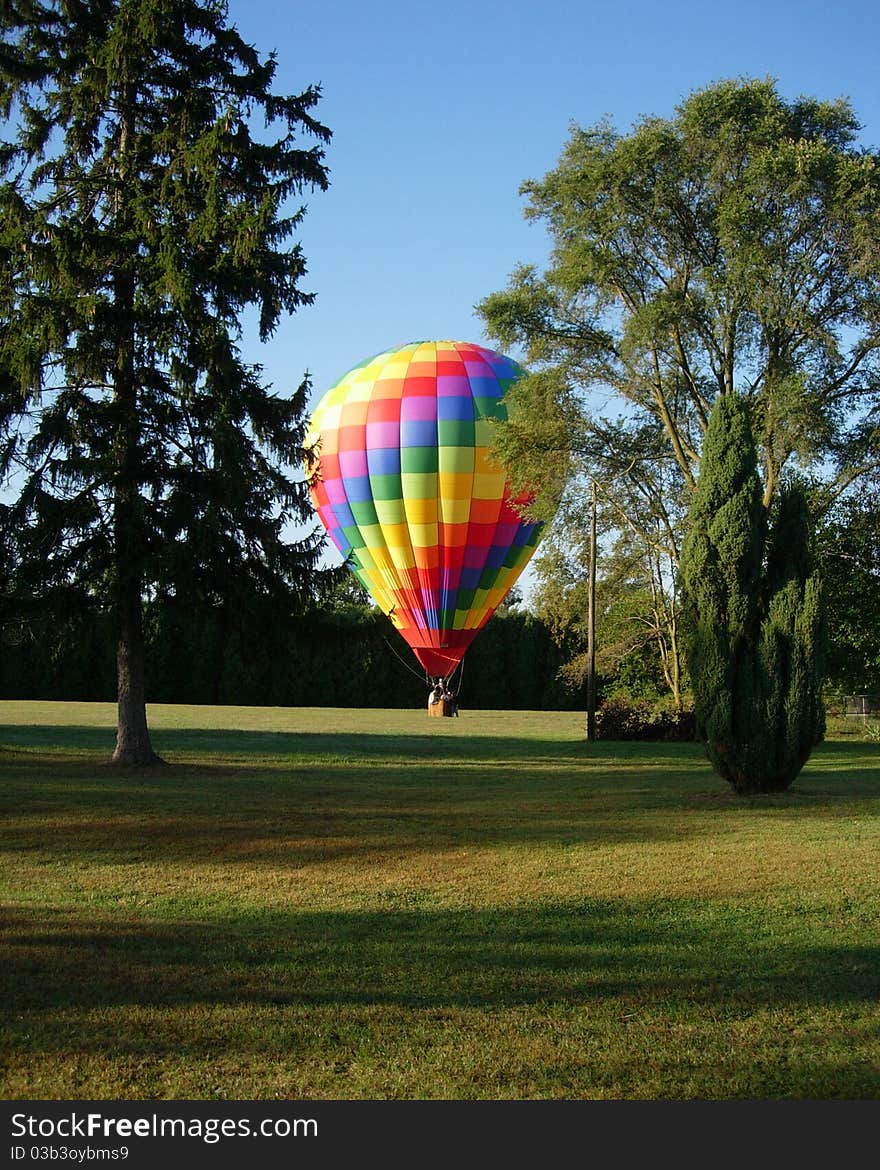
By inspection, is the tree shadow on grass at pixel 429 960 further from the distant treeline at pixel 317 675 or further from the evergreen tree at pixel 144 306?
the distant treeline at pixel 317 675

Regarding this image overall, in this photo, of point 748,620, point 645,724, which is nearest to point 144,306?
point 748,620

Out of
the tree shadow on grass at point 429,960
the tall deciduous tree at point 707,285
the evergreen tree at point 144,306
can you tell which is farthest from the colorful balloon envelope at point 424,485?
the tree shadow on grass at point 429,960

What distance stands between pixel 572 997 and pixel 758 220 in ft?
63.6

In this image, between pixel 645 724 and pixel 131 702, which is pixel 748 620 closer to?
pixel 131 702

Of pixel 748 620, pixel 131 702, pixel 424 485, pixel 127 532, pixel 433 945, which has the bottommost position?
pixel 433 945

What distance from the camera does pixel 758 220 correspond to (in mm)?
21609

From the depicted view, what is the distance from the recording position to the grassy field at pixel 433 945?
14.1 feet

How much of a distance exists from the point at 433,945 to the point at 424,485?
22.3 m

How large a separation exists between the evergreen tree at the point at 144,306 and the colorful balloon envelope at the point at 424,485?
36.9 feet

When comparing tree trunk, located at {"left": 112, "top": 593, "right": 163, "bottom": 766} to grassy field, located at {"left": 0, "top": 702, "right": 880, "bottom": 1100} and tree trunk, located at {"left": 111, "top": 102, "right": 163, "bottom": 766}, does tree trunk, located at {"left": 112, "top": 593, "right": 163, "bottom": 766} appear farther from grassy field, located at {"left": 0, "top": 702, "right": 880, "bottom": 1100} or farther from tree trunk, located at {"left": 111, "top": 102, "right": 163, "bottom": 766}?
grassy field, located at {"left": 0, "top": 702, "right": 880, "bottom": 1100}

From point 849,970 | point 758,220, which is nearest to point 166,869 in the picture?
point 849,970

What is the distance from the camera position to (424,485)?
Answer: 28.1 metres

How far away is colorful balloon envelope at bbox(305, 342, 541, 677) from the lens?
92.0ft

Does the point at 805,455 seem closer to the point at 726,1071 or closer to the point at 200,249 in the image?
the point at 200,249
